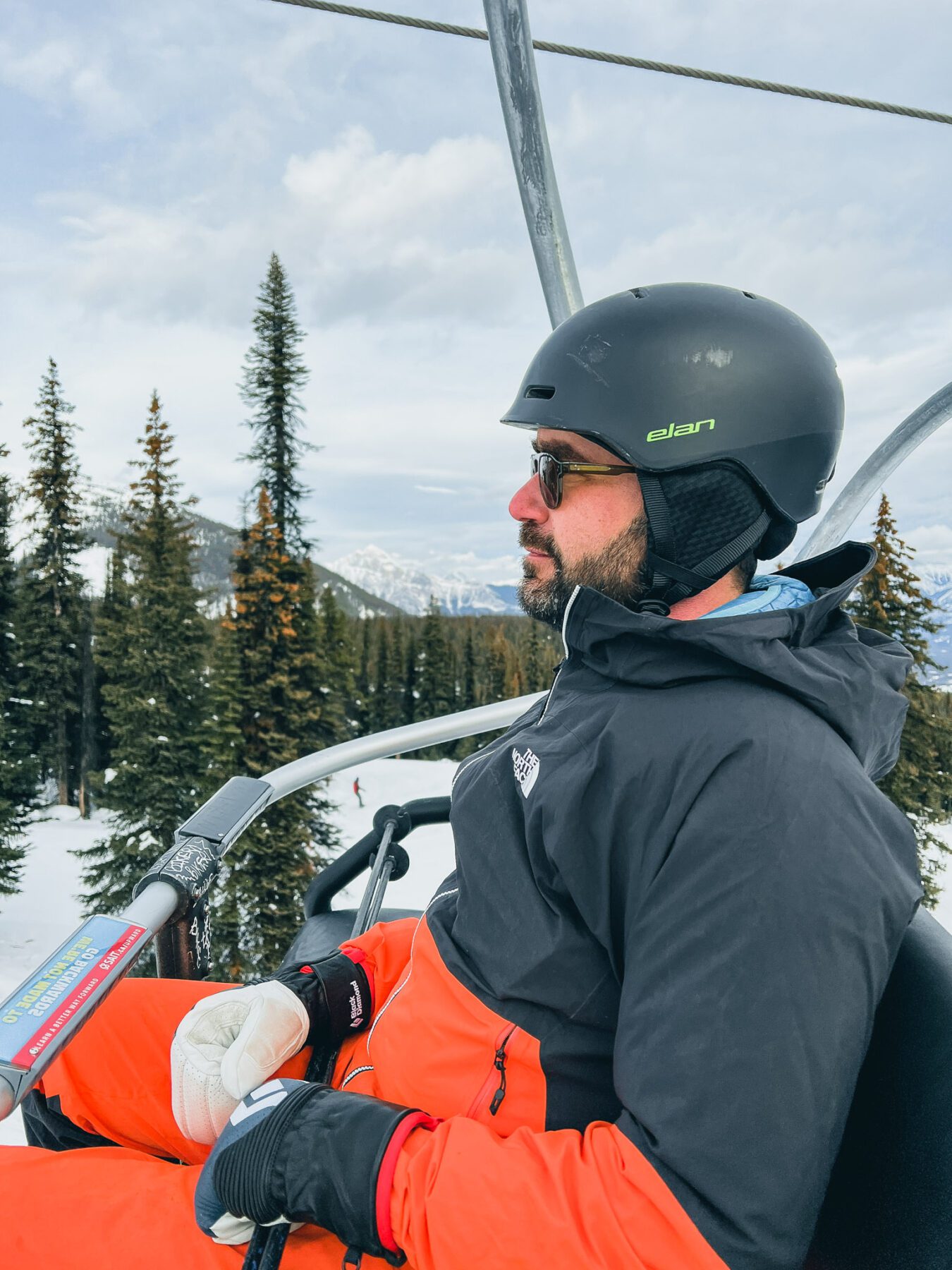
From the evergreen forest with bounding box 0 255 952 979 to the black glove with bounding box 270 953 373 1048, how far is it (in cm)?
1571

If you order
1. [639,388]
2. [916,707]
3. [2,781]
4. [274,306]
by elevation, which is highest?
[274,306]

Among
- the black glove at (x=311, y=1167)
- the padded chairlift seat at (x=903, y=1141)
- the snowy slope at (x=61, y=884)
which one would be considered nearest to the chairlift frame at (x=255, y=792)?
the black glove at (x=311, y=1167)

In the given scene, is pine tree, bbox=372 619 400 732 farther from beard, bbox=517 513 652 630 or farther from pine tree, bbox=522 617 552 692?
beard, bbox=517 513 652 630

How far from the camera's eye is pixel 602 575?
5.89 feet

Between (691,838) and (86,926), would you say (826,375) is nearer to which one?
(691,838)

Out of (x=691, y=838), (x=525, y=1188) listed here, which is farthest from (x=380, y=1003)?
(x=691, y=838)

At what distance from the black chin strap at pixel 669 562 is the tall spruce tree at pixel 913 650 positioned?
15177 mm

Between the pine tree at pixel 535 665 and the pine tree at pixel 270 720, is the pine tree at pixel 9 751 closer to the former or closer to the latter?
the pine tree at pixel 270 720

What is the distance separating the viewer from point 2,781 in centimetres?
2122

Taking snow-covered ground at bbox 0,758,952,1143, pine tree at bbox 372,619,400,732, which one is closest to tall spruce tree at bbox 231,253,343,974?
snow-covered ground at bbox 0,758,952,1143

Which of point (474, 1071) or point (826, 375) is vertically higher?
point (826, 375)

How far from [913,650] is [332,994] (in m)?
18.0

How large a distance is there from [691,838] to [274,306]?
23737 mm

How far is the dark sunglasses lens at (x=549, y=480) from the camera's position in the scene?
1856mm
